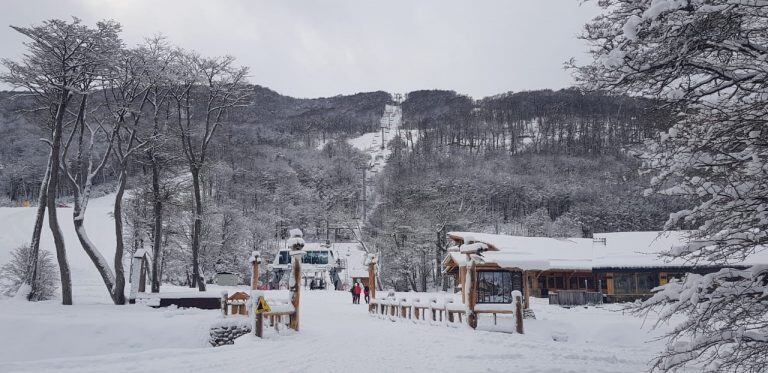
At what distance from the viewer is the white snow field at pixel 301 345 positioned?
8648 mm

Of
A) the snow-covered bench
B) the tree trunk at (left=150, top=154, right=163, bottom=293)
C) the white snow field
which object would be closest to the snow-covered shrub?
the white snow field

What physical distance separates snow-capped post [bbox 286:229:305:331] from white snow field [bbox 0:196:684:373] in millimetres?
638

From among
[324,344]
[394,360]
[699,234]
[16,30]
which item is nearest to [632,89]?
[699,234]

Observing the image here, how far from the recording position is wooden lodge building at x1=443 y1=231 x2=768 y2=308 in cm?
2509

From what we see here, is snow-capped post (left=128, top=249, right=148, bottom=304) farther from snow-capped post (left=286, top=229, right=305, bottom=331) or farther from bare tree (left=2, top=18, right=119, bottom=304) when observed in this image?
snow-capped post (left=286, top=229, right=305, bottom=331)

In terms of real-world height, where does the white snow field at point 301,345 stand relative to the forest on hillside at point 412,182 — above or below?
below

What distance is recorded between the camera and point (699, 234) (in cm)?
525

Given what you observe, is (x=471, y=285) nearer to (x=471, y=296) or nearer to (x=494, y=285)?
(x=471, y=296)

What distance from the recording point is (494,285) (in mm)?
25797

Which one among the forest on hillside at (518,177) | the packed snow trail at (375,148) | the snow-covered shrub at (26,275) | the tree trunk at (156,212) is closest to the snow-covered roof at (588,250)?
the forest on hillside at (518,177)

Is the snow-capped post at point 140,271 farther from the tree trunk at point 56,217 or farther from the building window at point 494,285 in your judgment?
the building window at point 494,285

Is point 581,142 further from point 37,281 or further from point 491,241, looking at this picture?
point 37,281

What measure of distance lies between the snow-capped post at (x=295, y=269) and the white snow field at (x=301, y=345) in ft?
2.09

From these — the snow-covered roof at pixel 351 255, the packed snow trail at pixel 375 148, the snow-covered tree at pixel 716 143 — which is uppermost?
the packed snow trail at pixel 375 148
